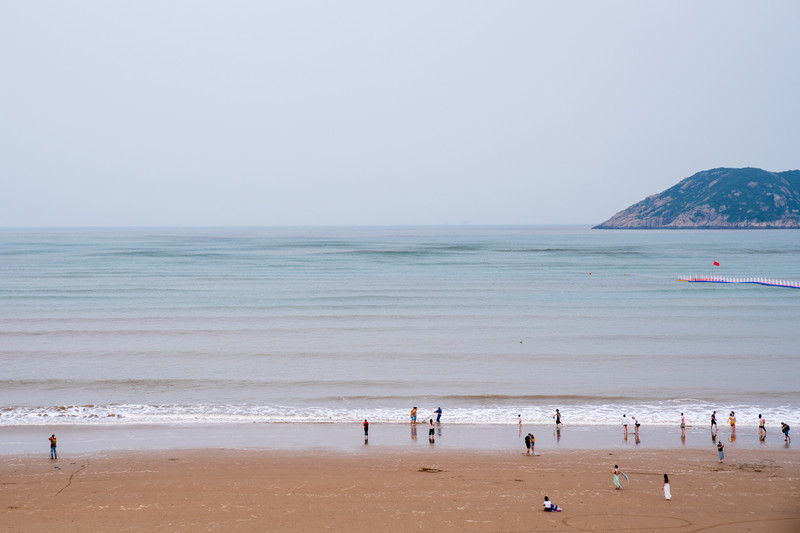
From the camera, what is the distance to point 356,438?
79.1ft

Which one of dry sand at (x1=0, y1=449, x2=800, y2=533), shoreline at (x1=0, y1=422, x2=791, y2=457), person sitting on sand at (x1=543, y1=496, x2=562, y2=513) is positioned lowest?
shoreline at (x1=0, y1=422, x2=791, y2=457)

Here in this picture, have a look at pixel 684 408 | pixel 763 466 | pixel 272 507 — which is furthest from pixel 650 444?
pixel 272 507

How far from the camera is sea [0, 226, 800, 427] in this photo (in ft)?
92.4

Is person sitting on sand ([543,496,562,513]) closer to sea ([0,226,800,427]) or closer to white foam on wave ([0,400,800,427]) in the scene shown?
white foam on wave ([0,400,800,427])

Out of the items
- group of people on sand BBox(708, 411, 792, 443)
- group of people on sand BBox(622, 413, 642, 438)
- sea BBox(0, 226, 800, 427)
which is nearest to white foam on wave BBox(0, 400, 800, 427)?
sea BBox(0, 226, 800, 427)

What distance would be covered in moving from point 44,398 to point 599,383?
27.4m

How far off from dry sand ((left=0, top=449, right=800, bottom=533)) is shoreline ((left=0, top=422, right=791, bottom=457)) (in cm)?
78

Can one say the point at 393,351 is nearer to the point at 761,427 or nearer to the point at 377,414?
the point at 377,414

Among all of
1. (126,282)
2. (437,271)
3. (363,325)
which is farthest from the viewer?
(437,271)

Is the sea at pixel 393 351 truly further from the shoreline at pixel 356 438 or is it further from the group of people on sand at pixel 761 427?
the group of people on sand at pixel 761 427

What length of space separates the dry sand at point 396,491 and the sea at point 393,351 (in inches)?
198

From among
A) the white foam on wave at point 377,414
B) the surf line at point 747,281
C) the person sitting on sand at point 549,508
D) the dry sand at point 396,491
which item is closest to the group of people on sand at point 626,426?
the white foam on wave at point 377,414

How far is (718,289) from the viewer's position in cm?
6875

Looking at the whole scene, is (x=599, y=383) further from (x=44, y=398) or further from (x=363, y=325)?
(x=44, y=398)
